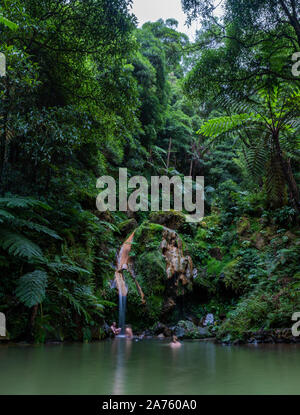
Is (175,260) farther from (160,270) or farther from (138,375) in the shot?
(138,375)

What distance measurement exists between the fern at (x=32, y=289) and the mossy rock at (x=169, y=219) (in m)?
6.87

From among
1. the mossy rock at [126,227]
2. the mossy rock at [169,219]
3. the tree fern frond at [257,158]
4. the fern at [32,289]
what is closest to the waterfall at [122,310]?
the mossy rock at [126,227]

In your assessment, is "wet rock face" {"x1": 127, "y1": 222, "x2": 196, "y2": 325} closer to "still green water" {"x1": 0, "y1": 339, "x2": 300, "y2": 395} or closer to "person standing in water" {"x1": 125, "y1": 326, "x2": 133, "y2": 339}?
"person standing in water" {"x1": 125, "y1": 326, "x2": 133, "y2": 339}

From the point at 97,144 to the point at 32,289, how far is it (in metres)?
4.73

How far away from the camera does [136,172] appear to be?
15656 mm

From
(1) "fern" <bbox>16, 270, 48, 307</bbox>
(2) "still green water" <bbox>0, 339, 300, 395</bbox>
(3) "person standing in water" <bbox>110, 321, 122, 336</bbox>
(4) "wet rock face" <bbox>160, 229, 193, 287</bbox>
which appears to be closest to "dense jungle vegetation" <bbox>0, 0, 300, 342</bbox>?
(1) "fern" <bbox>16, 270, 48, 307</bbox>

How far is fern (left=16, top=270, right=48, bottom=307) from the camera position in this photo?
3.69 meters

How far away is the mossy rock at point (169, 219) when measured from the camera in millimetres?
10727

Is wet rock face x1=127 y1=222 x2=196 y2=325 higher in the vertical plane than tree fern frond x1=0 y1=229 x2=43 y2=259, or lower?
lower

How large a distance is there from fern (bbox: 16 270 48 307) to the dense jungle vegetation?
0.04ft

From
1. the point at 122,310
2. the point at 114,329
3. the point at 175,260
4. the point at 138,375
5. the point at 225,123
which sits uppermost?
the point at 225,123

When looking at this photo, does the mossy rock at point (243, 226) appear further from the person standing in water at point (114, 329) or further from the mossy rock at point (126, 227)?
the person standing in water at point (114, 329)

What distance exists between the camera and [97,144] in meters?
7.73

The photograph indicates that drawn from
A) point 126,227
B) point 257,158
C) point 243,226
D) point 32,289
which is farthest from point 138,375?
point 126,227
